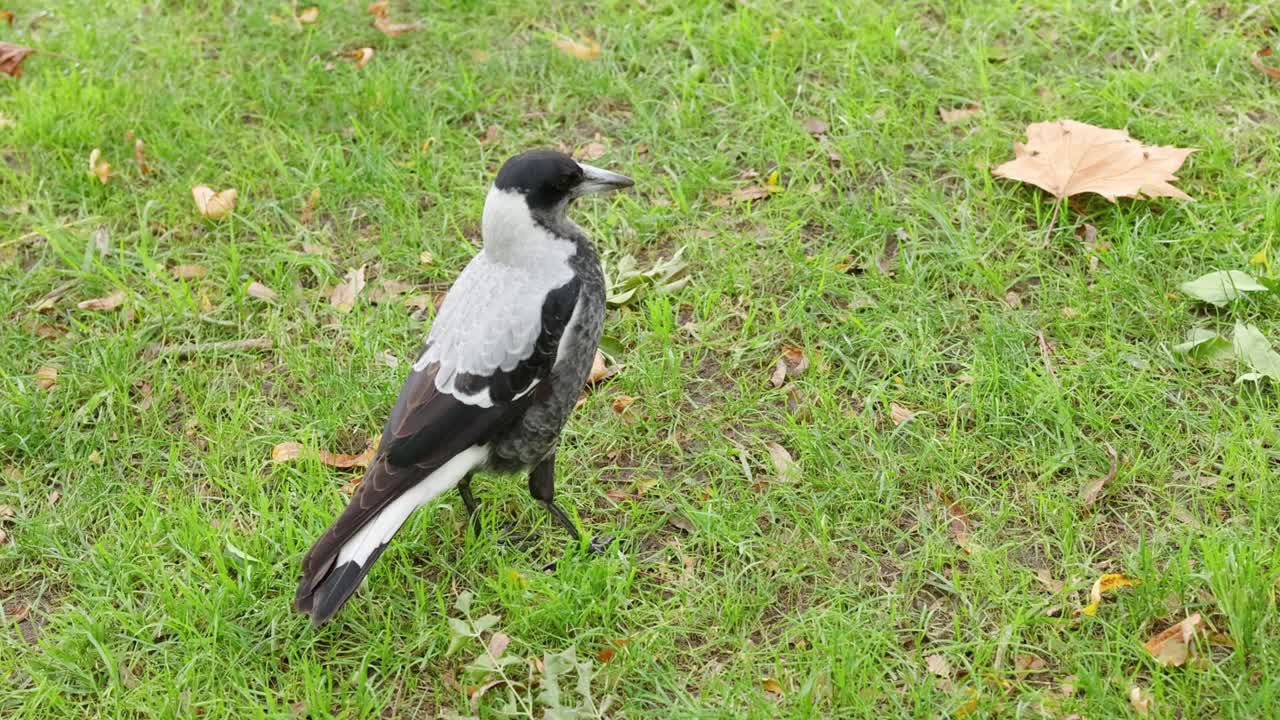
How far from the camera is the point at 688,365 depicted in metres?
3.46

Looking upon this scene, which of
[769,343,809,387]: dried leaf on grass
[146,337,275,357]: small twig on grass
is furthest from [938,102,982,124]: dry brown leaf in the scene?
[146,337,275,357]: small twig on grass

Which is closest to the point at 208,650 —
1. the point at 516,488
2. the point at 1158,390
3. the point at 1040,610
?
the point at 516,488

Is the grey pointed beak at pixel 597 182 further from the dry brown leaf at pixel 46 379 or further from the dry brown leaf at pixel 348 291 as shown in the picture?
the dry brown leaf at pixel 46 379

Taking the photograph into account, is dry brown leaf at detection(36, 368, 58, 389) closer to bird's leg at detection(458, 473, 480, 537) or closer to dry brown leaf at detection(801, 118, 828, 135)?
bird's leg at detection(458, 473, 480, 537)

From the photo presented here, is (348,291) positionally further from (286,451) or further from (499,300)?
(499,300)

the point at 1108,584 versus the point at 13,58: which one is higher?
the point at 13,58

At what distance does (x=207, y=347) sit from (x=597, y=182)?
4.70 ft

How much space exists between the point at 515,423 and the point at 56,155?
251cm

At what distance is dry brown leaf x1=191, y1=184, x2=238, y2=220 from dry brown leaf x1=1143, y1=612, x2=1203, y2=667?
3187 millimetres

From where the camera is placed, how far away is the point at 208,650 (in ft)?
9.05

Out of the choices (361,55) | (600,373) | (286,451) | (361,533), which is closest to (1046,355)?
(600,373)

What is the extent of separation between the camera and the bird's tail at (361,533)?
259cm

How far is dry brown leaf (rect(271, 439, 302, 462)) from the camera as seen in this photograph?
3.25 metres

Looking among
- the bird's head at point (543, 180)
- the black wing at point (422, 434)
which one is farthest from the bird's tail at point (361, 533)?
the bird's head at point (543, 180)
